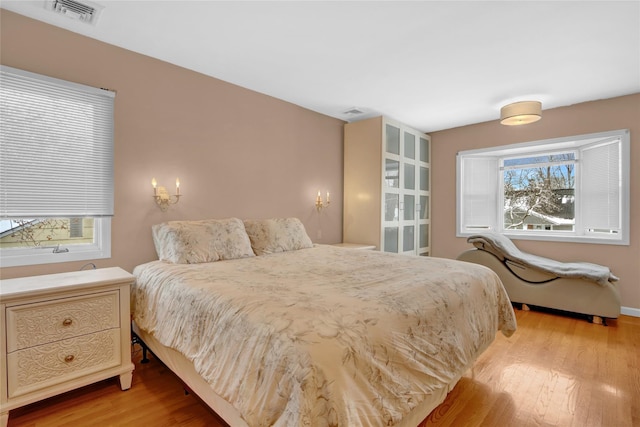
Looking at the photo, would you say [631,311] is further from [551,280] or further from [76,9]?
[76,9]

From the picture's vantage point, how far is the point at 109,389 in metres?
1.99

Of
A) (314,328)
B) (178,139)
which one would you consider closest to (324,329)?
(314,328)

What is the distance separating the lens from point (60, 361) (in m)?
1.78

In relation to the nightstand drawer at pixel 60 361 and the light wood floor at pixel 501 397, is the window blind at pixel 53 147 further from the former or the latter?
the light wood floor at pixel 501 397

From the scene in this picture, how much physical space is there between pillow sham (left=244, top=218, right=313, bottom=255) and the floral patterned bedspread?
0.72 metres

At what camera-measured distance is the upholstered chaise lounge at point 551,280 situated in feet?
10.2

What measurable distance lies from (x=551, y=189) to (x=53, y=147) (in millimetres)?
5473

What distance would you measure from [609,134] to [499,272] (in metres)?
1.99

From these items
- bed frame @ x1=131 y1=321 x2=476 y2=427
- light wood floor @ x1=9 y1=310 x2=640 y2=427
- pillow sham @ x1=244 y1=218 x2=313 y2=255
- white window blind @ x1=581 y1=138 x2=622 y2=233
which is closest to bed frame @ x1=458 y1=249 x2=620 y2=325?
light wood floor @ x1=9 y1=310 x2=640 y2=427

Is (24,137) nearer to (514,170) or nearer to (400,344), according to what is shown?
(400,344)

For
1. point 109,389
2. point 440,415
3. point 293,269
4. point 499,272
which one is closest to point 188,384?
point 109,389

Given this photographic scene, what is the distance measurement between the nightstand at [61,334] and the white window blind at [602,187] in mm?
4919

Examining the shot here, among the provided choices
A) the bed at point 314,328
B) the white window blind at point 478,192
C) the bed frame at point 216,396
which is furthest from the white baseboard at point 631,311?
the bed frame at point 216,396

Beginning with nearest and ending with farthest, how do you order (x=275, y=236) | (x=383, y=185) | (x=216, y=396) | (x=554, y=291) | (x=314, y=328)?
(x=314, y=328) < (x=216, y=396) < (x=275, y=236) < (x=554, y=291) < (x=383, y=185)
